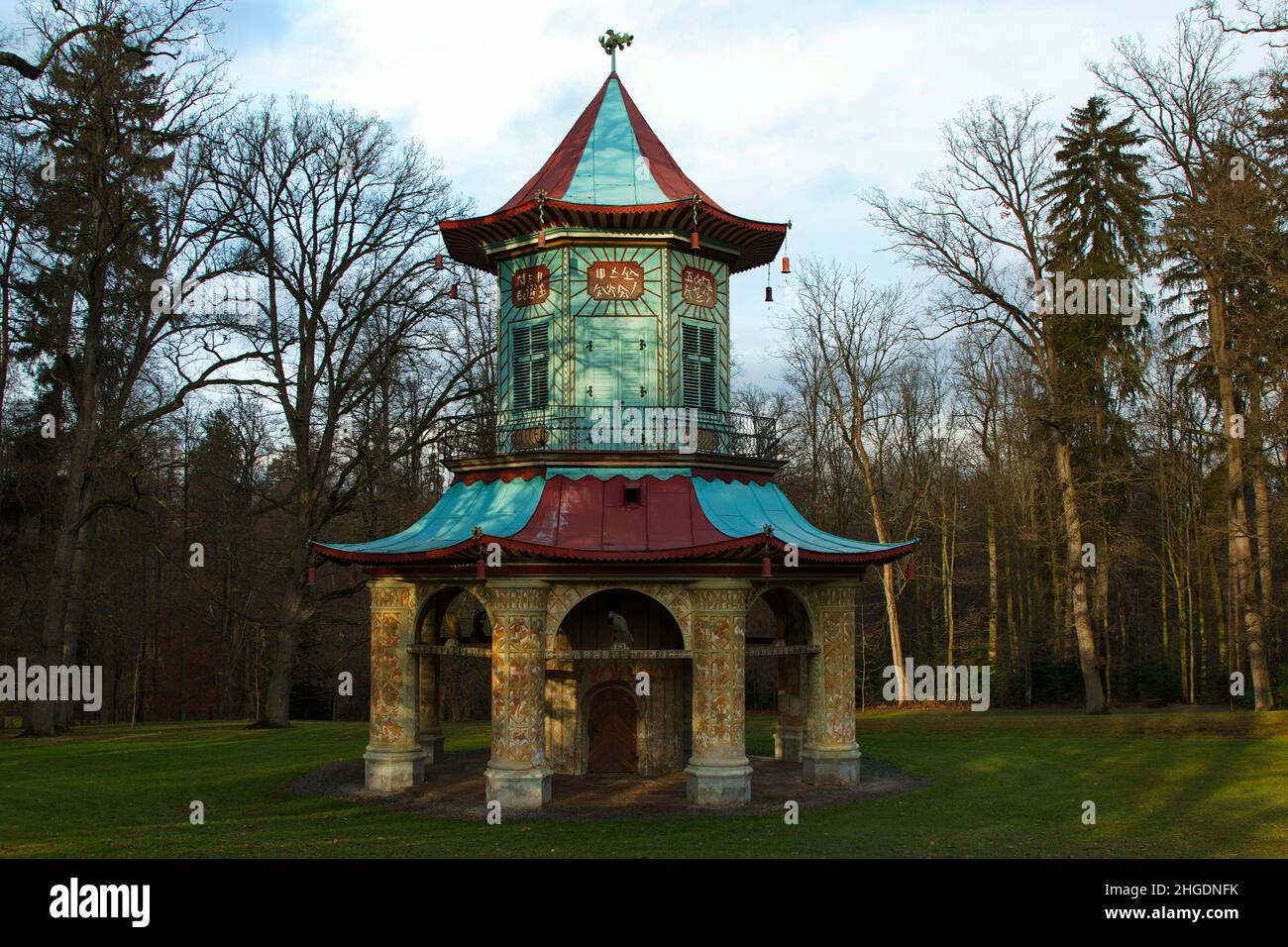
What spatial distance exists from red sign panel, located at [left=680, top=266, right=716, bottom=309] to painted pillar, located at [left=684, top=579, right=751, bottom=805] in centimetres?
618

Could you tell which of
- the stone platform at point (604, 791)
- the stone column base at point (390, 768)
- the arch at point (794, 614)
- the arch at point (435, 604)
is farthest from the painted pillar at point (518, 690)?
the arch at point (794, 614)

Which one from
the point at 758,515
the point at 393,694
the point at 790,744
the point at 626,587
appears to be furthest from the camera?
the point at 790,744

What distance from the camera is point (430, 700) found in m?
23.1

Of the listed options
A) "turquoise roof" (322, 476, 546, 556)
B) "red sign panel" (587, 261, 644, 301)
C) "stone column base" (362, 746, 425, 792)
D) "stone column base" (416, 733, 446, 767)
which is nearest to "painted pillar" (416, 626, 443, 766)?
"stone column base" (416, 733, 446, 767)

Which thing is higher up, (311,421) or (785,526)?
(311,421)

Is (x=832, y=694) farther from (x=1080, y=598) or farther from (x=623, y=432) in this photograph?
(x=1080, y=598)

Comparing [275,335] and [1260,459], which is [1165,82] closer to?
[1260,459]

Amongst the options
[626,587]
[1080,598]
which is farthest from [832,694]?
[1080,598]

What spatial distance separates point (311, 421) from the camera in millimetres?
33688

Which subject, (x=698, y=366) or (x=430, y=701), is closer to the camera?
(x=698, y=366)

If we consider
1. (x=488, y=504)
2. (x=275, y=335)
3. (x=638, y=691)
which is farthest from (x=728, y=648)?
(x=275, y=335)

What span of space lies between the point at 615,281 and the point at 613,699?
315 inches

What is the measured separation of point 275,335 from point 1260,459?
1064 inches

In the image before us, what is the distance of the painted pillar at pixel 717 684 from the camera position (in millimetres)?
18234
